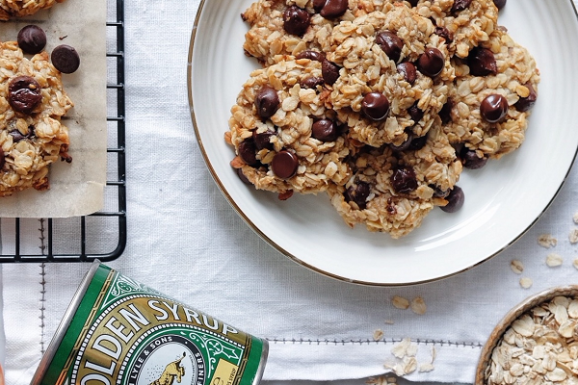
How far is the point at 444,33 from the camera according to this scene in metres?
1.54

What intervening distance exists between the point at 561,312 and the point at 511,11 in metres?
0.79

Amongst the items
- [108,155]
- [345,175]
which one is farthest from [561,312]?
[108,155]

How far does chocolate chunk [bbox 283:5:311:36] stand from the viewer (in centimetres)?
155

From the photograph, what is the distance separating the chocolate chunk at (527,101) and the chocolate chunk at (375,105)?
40 cm

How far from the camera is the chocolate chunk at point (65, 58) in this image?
160 cm

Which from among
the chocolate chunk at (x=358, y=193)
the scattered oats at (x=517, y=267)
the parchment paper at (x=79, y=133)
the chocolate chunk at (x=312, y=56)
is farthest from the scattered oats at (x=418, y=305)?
the parchment paper at (x=79, y=133)

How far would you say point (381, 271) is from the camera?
1.70 metres

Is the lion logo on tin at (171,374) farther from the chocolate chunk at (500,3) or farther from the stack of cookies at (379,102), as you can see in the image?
the chocolate chunk at (500,3)

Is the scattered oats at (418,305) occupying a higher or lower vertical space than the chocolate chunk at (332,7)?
lower

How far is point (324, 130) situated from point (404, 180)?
0.76 ft

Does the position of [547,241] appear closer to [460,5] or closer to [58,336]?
[460,5]

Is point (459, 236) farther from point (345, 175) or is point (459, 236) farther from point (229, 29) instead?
point (229, 29)

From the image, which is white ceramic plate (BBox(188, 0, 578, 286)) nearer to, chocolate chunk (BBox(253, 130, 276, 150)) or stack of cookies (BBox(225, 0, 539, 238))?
stack of cookies (BBox(225, 0, 539, 238))

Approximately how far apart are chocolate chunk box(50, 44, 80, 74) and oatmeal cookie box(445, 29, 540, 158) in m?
0.91
